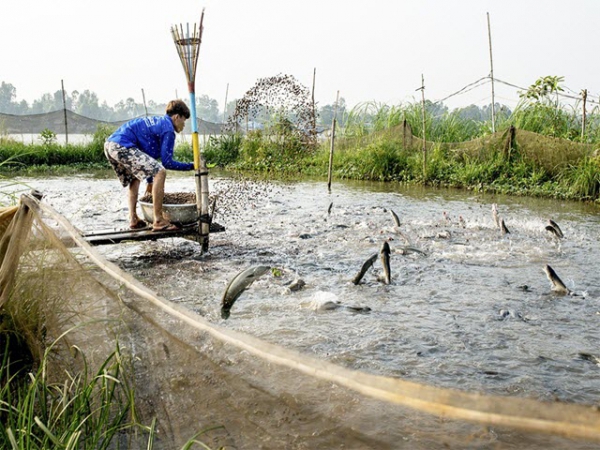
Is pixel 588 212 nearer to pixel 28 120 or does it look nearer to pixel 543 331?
pixel 543 331

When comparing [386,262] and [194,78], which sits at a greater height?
[194,78]

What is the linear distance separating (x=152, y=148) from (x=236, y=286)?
219cm

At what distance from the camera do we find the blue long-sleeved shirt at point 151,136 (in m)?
5.93

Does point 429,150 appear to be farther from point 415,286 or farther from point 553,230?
point 415,286

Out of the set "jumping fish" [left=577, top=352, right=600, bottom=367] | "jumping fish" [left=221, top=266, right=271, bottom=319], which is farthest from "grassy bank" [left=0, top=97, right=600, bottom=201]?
"jumping fish" [left=221, top=266, right=271, bottom=319]

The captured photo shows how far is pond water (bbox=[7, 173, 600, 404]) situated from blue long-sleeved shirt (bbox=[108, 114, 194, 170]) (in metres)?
0.73

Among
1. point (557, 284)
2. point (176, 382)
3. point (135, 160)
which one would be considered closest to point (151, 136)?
point (135, 160)

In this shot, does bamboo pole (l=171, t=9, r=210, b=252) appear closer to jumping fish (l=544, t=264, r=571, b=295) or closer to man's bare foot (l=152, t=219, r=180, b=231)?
man's bare foot (l=152, t=219, r=180, b=231)

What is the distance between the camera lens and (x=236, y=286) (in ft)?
15.3

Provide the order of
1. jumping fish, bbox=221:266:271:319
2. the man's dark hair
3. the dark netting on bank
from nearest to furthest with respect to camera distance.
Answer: jumping fish, bbox=221:266:271:319, the man's dark hair, the dark netting on bank

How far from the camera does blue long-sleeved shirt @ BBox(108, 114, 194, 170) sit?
19.5ft

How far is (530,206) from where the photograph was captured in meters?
10.3

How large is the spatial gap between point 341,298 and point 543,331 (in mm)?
1582

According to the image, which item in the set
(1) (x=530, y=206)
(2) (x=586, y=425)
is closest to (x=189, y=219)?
(2) (x=586, y=425)
